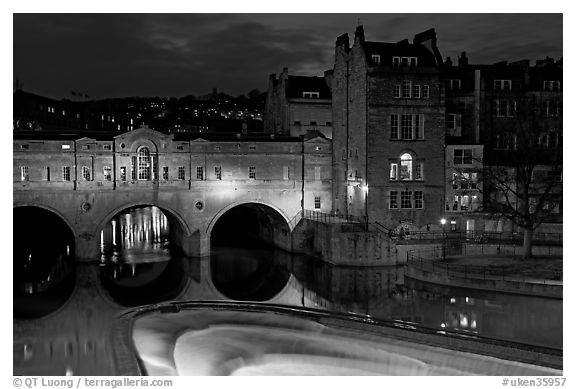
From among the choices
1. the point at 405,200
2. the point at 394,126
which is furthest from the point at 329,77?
the point at 405,200

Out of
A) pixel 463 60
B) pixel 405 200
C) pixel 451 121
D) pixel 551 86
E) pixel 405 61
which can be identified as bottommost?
pixel 405 200

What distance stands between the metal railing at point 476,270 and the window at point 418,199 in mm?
4302

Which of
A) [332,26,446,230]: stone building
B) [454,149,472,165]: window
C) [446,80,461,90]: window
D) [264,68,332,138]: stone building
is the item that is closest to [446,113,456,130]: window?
→ [446,80,461,90]: window

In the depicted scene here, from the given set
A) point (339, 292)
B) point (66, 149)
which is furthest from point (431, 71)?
point (66, 149)

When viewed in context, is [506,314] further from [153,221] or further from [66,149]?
[153,221]

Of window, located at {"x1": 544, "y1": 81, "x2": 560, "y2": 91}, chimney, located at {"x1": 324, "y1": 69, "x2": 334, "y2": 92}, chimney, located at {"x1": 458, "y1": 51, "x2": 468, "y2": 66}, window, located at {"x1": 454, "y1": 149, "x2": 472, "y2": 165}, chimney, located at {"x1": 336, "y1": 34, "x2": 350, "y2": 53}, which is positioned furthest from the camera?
chimney, located at {"x1": 324, "y1": 69, "x2": 334, "y2": 92}

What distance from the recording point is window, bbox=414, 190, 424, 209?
38500 millimetres

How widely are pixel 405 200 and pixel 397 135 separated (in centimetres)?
365

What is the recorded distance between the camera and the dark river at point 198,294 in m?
23.0

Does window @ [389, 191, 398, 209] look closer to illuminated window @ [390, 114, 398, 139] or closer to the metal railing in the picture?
illuminated window @ [390, 114, 398, 139]

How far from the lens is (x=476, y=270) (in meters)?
30.0

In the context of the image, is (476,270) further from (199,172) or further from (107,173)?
(107,173)

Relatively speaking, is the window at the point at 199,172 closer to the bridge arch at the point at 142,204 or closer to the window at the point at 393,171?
the bridge arch at the point at 142,204

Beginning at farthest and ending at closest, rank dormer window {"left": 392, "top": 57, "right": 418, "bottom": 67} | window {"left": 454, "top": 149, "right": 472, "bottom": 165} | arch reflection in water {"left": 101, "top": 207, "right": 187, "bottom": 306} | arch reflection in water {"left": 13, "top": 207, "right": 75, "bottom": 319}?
window {"left": 454, "top": 149, "right": 472, "bottom": 165}, dormer window {"left": 392, "top": 57, "right": 418, "bottom": 67}, arch reflection in water {"left": 101, "top": 207, "right": 187, "bottom": 306}, arch reflection in water {"left": 13, "top": 207, "right": 75, "bottom": 319}
